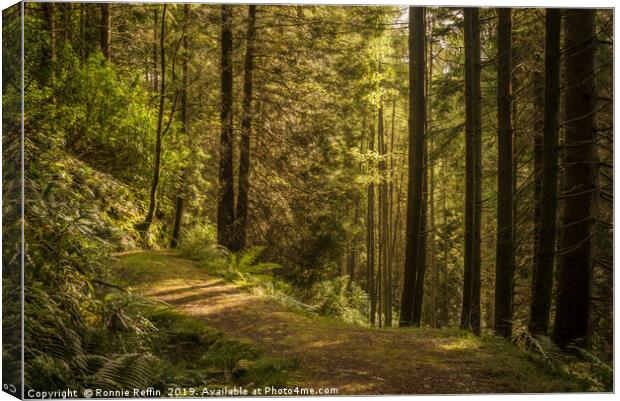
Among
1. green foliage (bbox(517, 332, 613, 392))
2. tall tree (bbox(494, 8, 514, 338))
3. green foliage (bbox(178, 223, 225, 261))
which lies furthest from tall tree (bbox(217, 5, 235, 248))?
green foliage (bbox(517, 332, 613, 392))

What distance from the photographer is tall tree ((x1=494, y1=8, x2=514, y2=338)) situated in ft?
24.8

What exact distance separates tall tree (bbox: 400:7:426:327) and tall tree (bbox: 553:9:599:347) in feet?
9.02

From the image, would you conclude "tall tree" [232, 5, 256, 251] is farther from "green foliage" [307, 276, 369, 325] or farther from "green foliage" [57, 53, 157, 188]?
"green foliage" [57, 53, 157, 188]

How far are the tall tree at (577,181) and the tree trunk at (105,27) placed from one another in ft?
16.9

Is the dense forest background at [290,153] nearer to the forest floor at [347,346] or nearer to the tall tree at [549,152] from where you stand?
the tall tree at [549,152]

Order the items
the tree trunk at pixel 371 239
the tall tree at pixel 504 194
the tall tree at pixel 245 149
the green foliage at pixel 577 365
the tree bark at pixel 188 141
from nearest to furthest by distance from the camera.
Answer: the green foliage at pixel 577 365
the tall tree at pixel 504 194
the tree bark at pixel 188 141
the tall tree at pixel 245 149
the tree trunk at pixel 371 239

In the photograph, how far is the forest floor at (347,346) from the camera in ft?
17.8

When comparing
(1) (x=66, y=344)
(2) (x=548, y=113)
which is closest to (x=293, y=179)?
(2) (x=548, y=113)

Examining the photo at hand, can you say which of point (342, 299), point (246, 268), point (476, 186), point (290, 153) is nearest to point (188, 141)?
point (290, 153)

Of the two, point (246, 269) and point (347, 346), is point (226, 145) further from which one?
point (347, 346)

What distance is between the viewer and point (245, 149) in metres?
9.32

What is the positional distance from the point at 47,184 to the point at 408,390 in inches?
153

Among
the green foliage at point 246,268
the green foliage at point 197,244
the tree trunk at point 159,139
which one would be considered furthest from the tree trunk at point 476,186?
the tree trunk at point 159,139

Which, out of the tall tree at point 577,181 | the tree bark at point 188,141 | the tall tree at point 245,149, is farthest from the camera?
the tall tree at point 245,149
